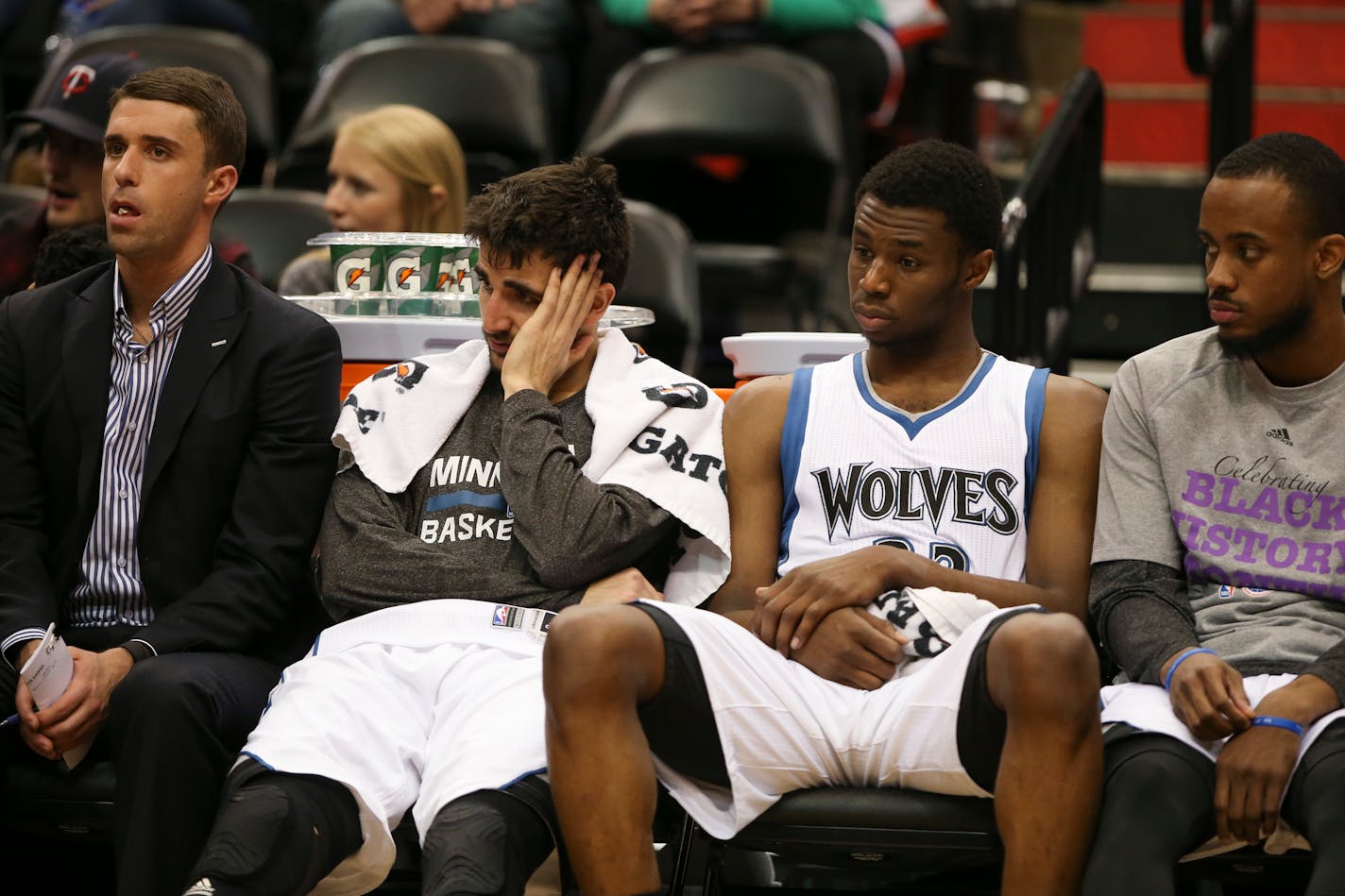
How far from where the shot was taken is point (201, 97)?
113 inches

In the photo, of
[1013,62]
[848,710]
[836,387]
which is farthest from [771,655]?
[1013,62]

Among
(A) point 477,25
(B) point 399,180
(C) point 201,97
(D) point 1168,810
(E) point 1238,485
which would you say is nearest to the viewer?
(D) point 1168,810

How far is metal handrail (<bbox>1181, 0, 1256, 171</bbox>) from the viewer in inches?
197

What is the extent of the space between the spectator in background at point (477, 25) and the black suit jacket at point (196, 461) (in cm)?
296

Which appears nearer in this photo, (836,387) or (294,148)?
(836,387)

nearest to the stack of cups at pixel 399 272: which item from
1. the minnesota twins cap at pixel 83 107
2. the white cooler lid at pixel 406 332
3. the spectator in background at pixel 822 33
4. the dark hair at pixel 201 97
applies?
the white cooler lid at pixel 406 332

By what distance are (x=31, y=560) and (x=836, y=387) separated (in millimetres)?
1283

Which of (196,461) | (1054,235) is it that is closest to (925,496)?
(196,461)

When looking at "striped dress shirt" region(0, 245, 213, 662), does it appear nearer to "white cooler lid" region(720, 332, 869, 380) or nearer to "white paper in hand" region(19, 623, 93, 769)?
"white paper in hand" region(19, 623, 93, 769)

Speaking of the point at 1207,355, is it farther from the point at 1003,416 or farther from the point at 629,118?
the point at 629,118

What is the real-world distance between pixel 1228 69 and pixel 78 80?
3.17 meters

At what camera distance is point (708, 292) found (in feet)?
16.9

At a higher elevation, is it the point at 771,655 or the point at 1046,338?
the point at 1046,338

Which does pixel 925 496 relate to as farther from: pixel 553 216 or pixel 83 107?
pixel 83 107
